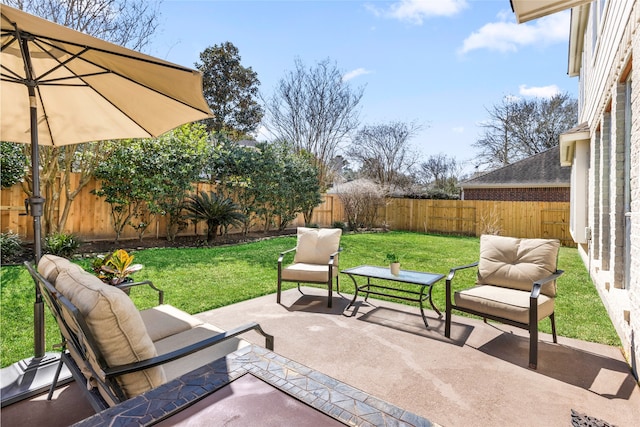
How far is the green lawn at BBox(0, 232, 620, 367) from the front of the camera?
3.62 m

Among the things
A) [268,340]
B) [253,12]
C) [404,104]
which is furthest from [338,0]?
[404,104]

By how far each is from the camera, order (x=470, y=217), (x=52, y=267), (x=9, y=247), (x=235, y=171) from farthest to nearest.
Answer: (x=470, y=217)
(x=235, y=171)
(x=9, y=247)
(x=52, y=267)

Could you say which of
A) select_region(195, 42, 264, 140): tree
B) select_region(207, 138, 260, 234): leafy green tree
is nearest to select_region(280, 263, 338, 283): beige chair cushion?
select_region(207, 138, 260, 234): leafy green tree

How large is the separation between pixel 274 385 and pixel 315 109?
15.9 m

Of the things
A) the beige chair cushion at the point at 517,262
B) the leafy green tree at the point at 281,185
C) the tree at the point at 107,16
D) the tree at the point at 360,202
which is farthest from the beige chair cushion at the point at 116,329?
the tree at the point at 360,202

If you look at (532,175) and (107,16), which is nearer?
(107,16)

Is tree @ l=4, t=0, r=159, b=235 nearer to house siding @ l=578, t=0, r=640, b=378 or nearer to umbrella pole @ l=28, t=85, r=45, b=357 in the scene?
umbrella pole @ l=28, t=85, r=45, b=357

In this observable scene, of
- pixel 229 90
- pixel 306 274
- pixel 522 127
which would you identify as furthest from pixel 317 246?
pixel 522 127

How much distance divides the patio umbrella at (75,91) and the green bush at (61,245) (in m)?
3.82

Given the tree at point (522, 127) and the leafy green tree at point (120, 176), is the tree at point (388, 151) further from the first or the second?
the leafy green tree at point (120, 176)

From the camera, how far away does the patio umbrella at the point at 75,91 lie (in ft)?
6.99

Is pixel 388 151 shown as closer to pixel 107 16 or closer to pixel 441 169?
pixel 441 169

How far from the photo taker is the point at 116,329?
1.41m

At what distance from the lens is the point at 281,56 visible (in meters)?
16.0
